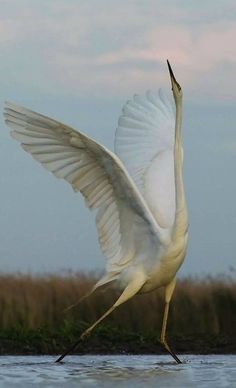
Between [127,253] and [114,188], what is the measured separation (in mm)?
861

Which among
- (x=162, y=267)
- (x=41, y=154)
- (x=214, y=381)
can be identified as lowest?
(x=214, y=381)

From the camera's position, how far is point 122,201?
13.2 metres

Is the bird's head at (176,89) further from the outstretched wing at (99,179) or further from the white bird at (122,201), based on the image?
the outstretched wing at (99,179)

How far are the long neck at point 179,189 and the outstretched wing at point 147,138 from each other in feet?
3.65

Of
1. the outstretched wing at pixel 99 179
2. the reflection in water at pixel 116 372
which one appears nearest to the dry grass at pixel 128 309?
the reflection in water at pixel 116 372

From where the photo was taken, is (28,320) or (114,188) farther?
(28,320)

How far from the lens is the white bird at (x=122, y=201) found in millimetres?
12797

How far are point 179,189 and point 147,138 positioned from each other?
208cm

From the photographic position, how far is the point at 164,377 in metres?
12.6

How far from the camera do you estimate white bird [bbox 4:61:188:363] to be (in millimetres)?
12797

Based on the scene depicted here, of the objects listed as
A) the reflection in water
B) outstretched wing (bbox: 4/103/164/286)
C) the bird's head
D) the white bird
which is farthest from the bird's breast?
the bird's head

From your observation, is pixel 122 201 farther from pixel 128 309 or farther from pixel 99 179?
pixel 128 309

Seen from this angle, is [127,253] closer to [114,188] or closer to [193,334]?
[114,188]

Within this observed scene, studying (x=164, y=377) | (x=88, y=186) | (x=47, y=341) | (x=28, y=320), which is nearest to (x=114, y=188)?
(x=88, y=186)
